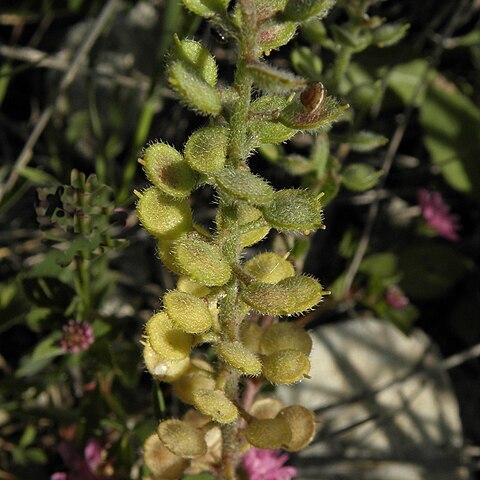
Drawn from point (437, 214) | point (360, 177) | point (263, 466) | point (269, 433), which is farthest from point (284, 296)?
point (437, 214)

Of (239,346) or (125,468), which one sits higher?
(239,346)

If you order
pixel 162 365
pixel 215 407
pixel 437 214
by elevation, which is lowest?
pixel 437 214

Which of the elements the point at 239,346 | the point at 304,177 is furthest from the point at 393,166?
the point at 239,346

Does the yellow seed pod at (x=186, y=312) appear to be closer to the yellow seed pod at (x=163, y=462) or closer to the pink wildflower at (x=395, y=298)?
the yellow seed pod at (x=163, y=462)

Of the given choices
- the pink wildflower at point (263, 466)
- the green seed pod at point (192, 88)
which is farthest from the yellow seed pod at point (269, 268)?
the pink wildflower at point (263, 466)

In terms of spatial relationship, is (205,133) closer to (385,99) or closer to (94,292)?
(94,292)

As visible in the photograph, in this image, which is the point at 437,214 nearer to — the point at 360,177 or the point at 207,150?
the point at 360,177
